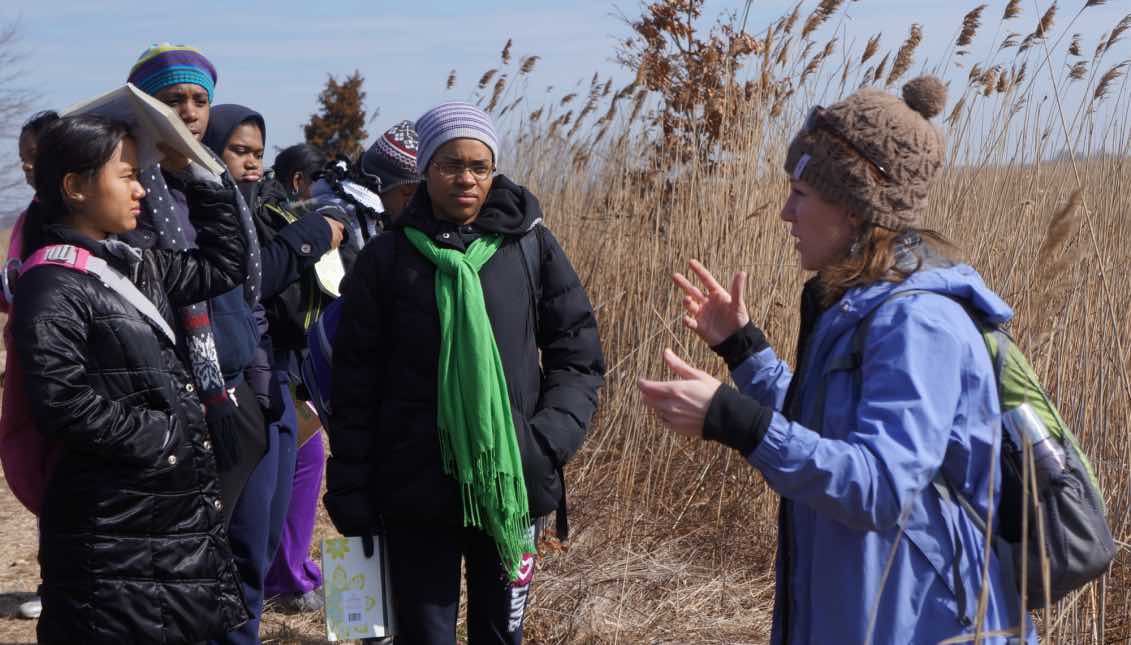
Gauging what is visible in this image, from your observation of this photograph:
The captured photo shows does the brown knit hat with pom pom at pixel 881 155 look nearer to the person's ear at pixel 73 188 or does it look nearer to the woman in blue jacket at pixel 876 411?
the woman in blue jacket at pixel 876 411

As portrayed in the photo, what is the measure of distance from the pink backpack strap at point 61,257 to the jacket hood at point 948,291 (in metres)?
1.54

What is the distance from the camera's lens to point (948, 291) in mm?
1580

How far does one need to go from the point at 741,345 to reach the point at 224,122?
83.5 inches

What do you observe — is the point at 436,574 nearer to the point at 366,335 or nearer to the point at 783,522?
the point at 366,335

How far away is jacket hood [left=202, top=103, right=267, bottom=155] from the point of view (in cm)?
→ 346

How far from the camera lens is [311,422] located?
3807 millimetres

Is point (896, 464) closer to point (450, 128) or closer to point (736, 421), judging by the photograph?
point (736, 421)

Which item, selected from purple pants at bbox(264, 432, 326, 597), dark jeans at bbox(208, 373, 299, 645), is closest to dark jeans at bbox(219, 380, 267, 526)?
dark jeans at bbox(208, 373, 299, 645)

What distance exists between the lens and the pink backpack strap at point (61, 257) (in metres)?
2.24

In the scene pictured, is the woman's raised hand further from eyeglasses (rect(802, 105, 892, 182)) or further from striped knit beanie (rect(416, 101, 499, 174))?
striped knit beanie (rect(416, 101, 499, 174))

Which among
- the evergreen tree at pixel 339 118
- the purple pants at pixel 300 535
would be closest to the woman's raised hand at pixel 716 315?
the purple pants at pixel 300 535

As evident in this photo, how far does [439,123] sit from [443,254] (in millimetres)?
326

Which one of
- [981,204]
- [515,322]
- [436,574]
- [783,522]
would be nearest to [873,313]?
[783,522]

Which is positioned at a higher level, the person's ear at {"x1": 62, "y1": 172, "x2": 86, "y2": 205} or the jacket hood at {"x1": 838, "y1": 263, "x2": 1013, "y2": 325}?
the person's ear at {"x1": 62, "y1": 172, "x2": 86, "y2": 205}
